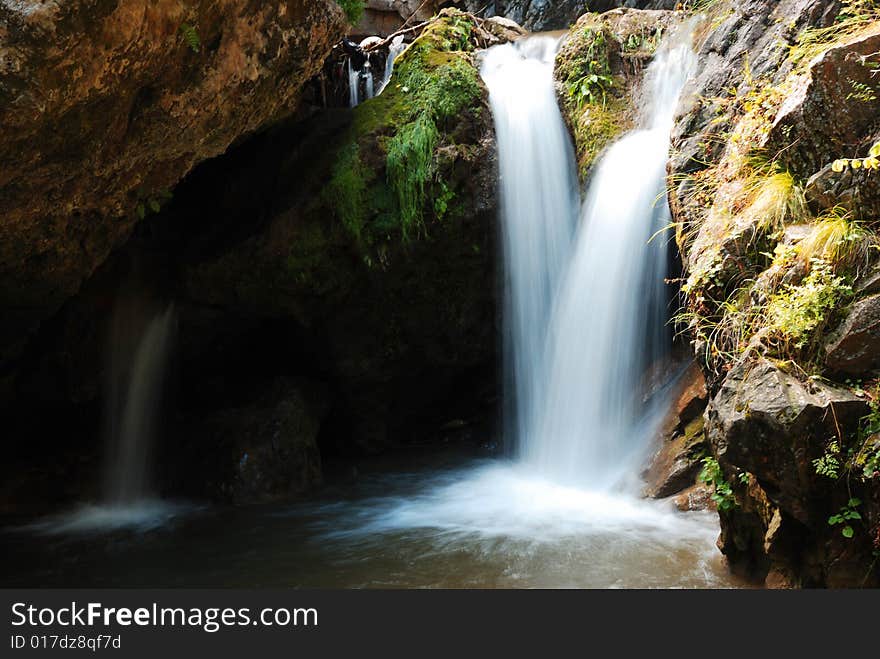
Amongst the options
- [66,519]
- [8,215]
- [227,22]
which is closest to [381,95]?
[227,22]

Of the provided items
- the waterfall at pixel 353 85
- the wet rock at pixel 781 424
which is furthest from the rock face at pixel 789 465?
the waterfall at pixel 353 85

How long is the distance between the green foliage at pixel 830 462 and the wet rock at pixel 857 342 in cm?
39

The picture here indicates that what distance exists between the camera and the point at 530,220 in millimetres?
7656

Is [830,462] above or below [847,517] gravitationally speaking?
above

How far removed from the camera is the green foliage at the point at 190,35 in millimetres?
4645

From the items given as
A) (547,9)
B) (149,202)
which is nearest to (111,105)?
(149,202)

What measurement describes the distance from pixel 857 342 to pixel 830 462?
0.60m

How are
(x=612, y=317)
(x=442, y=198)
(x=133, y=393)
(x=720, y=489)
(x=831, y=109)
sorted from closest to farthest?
(x=831, y=109), (x=720, y=489), (x=612, y=317), (x=442, y=198), (x=133, y=393)

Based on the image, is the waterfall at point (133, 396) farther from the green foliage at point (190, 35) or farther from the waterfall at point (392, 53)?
the waterfall at point (392, 53)

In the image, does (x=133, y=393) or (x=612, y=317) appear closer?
(x=612, y=317)

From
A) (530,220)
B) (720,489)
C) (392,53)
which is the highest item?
(392,53)

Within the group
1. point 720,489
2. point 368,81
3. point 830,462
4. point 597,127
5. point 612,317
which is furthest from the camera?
point 368,81

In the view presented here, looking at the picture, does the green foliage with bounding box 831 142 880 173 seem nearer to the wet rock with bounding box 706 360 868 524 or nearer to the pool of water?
the wet rock with bounding box 706 360 868 524

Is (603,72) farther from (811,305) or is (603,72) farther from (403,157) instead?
(811,305)
